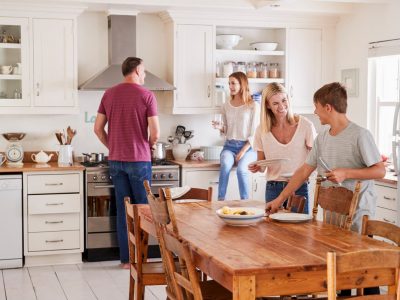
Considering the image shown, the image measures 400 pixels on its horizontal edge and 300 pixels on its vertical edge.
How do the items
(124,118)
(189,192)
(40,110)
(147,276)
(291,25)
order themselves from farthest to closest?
(291,25)
(40,110)
(124,118)
(189,192)
(147,276)

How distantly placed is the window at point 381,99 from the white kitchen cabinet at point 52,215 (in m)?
2.74

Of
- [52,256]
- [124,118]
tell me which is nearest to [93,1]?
[124,118]

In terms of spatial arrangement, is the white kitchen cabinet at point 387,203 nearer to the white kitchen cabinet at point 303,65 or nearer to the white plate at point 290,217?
the white kitchen cabinet at point 303,65

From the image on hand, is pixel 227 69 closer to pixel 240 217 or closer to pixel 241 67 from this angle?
pixel 241 67

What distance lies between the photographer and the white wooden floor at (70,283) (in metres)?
5.16

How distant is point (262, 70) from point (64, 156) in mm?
2154

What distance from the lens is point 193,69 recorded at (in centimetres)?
663

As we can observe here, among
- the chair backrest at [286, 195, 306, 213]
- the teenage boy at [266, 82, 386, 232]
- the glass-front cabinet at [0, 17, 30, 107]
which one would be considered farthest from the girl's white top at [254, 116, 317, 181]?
the glass-front cabinet at [0, 17, 30, 107]

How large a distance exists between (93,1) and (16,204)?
74.2 inches

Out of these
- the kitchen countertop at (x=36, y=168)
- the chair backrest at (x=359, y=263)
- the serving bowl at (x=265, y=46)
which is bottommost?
the chair backrest at (x=359, y=263)

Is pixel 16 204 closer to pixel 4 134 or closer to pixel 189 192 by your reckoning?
pixel 4 134

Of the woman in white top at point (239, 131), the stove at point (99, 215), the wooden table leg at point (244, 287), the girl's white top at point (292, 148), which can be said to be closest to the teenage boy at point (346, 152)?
the girl's white top at point (292, 148)

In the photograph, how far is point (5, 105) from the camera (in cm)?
614

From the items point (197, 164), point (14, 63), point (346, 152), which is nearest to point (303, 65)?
point (197, 164)
